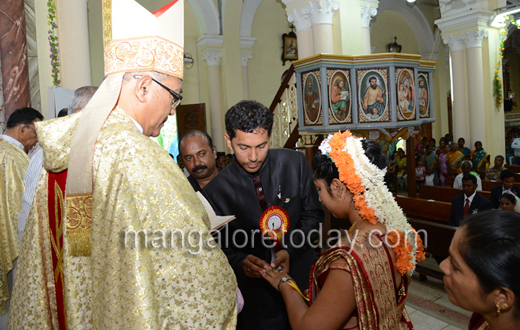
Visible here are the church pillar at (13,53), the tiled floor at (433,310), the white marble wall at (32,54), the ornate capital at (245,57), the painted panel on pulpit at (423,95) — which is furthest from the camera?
the ornate capital at (245,57)

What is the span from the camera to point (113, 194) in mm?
1325

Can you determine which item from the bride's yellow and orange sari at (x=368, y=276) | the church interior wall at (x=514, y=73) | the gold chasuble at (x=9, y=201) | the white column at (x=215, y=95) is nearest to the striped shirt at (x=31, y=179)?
the gold chasuble at (x=9, y=201)

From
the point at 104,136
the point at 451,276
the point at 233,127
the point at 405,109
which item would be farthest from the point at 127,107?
the point at 405,109

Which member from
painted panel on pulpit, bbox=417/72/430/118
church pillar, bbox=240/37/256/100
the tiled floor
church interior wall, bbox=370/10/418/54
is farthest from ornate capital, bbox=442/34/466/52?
the tiled floor

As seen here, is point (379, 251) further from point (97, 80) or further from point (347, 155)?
point (97, 80)

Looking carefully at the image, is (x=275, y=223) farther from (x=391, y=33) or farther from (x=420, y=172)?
(x=391, y=33)

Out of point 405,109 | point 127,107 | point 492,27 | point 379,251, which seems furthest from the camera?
point 492,27

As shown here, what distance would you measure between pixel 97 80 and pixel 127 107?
32.9 ft

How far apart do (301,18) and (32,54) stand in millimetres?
4740

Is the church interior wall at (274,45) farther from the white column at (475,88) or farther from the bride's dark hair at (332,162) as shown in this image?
the bride's dark hair at (332,162)

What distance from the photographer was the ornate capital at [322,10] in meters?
7.04

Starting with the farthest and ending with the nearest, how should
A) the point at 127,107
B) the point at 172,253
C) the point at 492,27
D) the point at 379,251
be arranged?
the point at 492,27, the point at 379,251, the point at 127,107, the point at 172,253

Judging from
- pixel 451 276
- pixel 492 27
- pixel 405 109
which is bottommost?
pixel 451 276

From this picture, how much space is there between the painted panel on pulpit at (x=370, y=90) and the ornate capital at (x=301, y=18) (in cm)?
233
